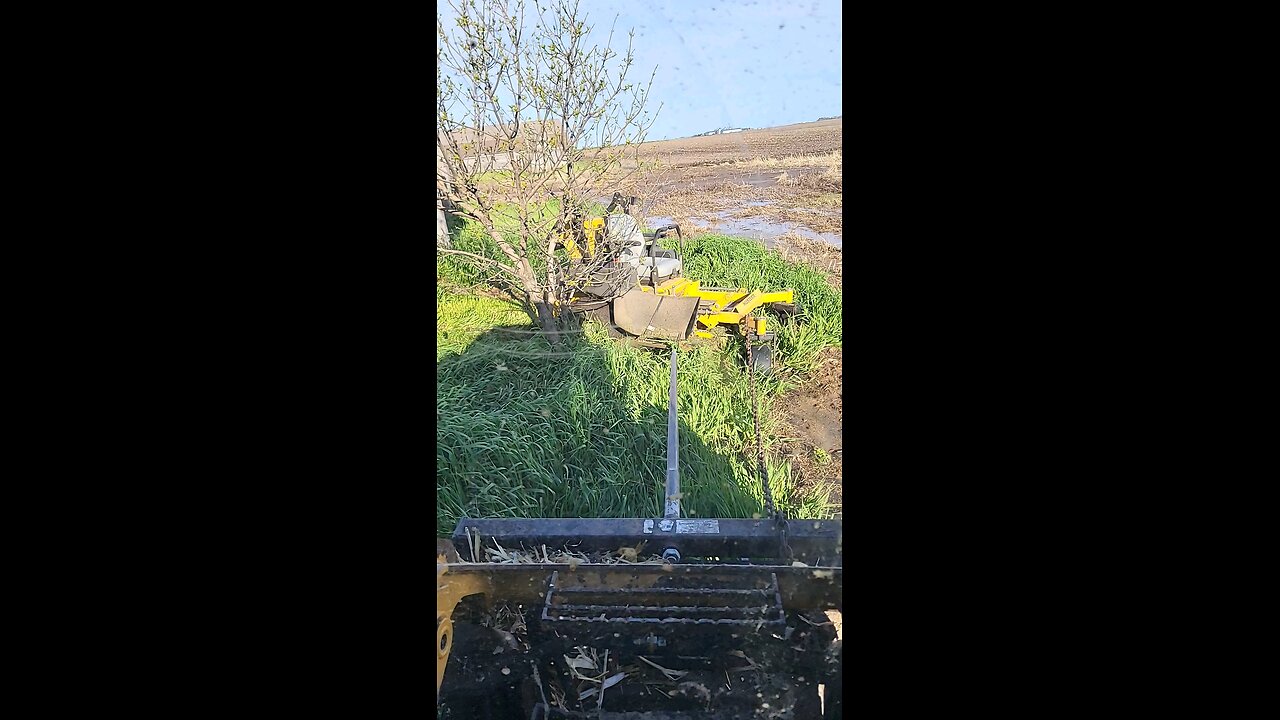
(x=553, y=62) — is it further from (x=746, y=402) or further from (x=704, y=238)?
(x=704, y=238)

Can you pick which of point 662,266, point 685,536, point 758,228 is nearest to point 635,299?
point 662,266

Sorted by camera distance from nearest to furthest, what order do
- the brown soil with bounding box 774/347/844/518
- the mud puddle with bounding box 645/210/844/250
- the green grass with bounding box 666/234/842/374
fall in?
1. the brown soil with bounding box 774/347/844/518
2. the green grass with bounding box 666/234/842/374
3. the mud puddle with bounding box 645/210/844/250

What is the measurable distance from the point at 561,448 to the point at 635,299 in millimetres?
1346

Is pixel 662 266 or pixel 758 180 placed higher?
pixel 758 180

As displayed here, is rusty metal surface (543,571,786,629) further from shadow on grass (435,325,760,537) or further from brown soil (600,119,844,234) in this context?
brown soil (600,119,844,234)

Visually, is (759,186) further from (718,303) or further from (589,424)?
(589,424)

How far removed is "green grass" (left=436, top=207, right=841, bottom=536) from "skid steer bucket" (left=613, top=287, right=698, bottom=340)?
132 mm

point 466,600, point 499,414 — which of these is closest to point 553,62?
point 499,414

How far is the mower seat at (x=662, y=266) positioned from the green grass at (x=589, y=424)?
58cm

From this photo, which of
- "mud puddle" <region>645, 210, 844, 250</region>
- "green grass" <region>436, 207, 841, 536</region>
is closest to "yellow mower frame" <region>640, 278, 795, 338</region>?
"green grass" <region>436, 207, 841, 536</region>

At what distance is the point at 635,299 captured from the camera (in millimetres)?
4770

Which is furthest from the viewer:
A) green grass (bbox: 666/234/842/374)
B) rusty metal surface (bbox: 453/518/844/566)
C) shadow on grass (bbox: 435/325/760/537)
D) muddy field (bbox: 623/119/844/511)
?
green grass (bbox: 666/234/842/374)

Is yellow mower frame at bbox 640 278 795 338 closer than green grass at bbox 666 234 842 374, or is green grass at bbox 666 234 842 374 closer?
yellow mower frame at bbox 640 278 795 338

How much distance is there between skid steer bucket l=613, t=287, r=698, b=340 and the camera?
4.70 m
